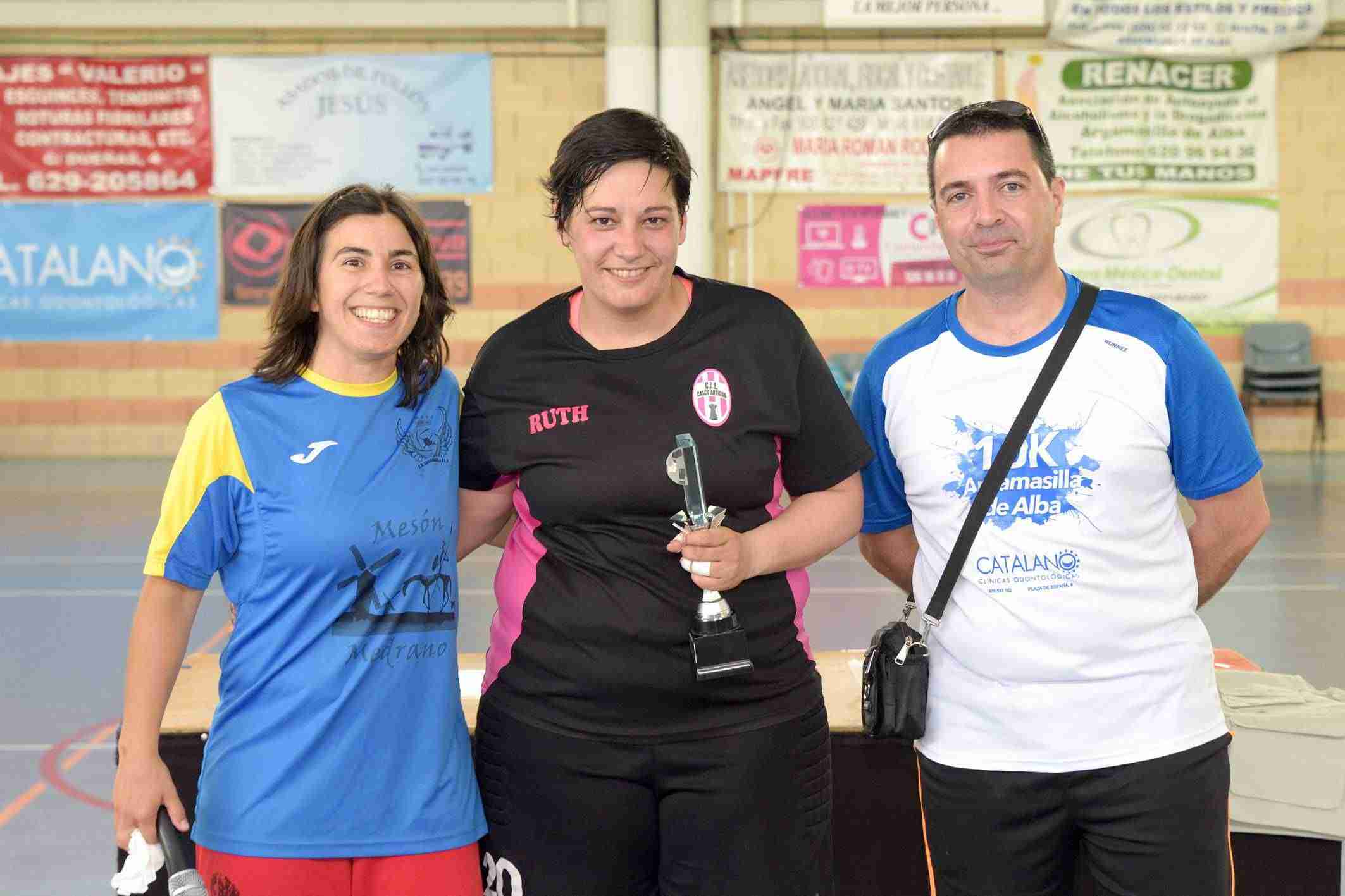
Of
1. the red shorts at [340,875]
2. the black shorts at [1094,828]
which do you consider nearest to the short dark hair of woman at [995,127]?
the black shorts at [1094,828]

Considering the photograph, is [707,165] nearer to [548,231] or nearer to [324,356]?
[548,231]

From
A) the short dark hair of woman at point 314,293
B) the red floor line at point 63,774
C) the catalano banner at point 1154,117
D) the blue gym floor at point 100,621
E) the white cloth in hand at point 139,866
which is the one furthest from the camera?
the catalano banner at point 1154,117

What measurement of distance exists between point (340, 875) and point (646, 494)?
0.69m

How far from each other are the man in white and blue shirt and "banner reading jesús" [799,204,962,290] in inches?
390

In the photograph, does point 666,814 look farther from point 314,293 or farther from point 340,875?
point 314,293

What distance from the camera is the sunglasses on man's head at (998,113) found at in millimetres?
2012

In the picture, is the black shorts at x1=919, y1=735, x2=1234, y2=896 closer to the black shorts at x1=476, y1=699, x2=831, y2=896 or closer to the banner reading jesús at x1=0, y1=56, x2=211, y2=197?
the black shorts at x1=476, y1=699, x2=831, y2=896

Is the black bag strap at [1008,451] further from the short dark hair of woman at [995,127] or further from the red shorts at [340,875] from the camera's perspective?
the red shorts at [340,875]

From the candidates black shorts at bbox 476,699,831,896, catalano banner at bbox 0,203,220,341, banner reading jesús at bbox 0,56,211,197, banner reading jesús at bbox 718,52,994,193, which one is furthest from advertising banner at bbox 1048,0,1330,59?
black shorts at bbox 476,699,831,896

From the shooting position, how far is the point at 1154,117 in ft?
38.3

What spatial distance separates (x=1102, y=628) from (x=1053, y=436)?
0.93 feet

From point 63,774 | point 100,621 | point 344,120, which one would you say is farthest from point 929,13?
point 63,774

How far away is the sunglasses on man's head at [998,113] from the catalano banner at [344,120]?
33.3 ft

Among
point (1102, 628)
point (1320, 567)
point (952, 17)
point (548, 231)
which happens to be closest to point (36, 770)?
point (1102, 628)
